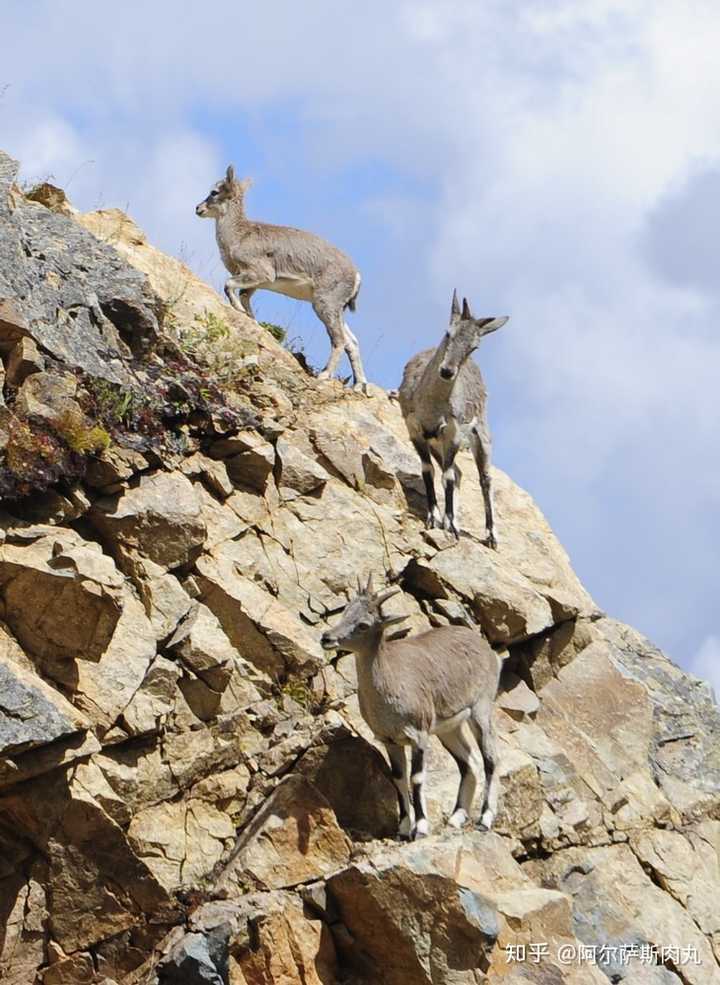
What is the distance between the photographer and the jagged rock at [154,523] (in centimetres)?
1582

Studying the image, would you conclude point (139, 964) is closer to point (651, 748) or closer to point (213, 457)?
point (213, 457)

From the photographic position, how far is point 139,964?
1398 cm

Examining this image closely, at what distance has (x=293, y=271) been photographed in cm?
2259

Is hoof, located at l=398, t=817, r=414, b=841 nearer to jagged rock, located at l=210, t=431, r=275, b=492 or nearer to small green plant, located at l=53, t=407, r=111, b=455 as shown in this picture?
jagged rock, located at l=210, t=431, r=275, b=492

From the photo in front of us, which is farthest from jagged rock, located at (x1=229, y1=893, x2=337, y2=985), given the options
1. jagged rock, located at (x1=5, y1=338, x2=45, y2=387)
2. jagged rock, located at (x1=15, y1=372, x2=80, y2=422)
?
jagged rock, located at (x1=5, y1=338, x2=45, y2=387)

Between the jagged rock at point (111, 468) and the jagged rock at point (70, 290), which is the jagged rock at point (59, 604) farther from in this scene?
the jagged rock at point (70, 290)

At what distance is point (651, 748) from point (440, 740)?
12.6 ft

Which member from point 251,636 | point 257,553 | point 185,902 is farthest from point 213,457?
point 185,902

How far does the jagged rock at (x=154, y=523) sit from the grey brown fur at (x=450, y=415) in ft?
12.8

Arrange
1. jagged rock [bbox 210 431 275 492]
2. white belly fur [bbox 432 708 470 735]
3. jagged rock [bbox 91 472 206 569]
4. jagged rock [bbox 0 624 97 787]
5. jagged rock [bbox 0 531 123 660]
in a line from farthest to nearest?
jagged rock [bbox 210 431 275 492], jagged rock [bbox 91 472 206 569], white belly fur [bbox 432 708 470 735], jagged rock [bbox 0 531 123 660], jagged rock [bbox 0 624 97 787]

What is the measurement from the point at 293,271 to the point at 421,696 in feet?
30.1

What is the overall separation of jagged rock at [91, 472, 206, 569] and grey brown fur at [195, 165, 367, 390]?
6374 mm

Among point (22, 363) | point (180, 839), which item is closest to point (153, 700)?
point (180, 839)

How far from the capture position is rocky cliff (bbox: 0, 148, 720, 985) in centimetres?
1373
